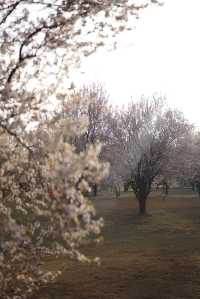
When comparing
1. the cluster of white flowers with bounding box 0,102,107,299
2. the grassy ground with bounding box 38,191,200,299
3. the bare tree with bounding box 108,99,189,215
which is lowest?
the grassy ground with bounding box 38,191,200,299

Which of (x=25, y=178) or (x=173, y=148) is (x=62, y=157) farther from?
(x=173, y=148)

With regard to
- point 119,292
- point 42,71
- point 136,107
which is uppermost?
point 136,107

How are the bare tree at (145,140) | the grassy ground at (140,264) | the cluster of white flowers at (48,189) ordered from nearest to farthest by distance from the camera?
the cluster of white flowers at (48,189) < the grassy ground at (140,264) < the bare tree at (145,140)

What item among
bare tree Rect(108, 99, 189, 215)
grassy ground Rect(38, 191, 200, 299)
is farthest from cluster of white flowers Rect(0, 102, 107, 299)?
bare tree Rect(108, 99, 189, 215)

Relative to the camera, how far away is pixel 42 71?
11.3 metres

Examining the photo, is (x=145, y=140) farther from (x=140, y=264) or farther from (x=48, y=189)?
(x=48, y=189)

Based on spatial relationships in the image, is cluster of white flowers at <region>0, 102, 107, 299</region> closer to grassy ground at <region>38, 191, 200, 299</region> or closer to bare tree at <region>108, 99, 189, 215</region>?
grassy ground at <region>38, 191, 200, 299</region>

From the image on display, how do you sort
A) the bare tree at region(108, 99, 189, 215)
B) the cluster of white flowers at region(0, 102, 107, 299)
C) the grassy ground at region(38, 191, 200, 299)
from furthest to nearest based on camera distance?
the bare tree at region(108, 99, 189, 215)
the grassy ground at region(38, 191, 200, 299)
the cluster of white flowers at region(0, 102, 107, 299)

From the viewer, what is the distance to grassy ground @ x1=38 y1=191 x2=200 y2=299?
78.6ft

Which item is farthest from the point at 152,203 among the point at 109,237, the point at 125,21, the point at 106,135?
the point at 125,21

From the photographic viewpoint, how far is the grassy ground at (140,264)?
78.6 feet

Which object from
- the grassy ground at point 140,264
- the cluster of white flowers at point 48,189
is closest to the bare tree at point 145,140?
the grassy ground at point 140,264

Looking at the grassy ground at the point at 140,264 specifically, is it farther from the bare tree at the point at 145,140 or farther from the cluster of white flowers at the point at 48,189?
the cluster of white flowers at the point at 48,189

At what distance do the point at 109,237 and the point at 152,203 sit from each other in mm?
26922
